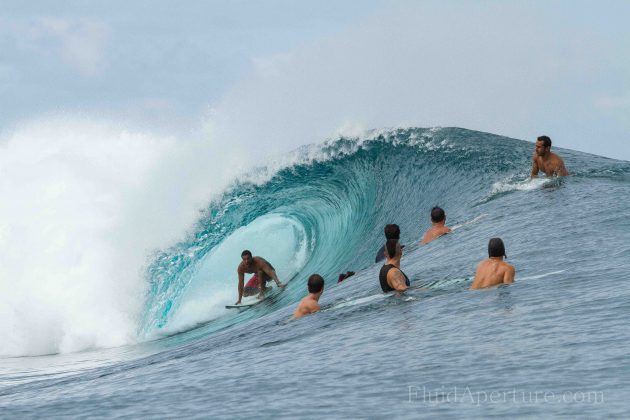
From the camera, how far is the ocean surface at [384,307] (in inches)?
236

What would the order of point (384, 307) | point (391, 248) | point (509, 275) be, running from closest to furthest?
1. point (509, 275)
2. point (384, 307)
3. point (391, 248)

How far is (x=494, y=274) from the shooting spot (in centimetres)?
998

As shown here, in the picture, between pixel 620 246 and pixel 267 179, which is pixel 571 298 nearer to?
→ pixel 620 246

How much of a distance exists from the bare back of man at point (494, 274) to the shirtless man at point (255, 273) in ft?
28.5

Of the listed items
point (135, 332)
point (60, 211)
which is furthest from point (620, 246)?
point (60, 211)

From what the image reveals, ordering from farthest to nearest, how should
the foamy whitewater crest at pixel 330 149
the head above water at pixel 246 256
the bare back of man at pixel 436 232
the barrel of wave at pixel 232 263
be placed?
the foamy whitewater crest at pixel 330 149 → the barrel of wave at pixel 232 263 → the head above water at pixel 246 256 → the bare back of man at pixel 436 232

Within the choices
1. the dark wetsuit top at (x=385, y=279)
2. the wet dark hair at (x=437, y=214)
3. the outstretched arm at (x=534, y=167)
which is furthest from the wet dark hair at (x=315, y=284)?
the outstretched arm at (x=534, y=167)

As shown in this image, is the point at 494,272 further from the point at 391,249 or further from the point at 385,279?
the point at 391,249

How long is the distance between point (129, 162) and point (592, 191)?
44.0 feet

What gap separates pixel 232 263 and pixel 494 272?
1401 cm

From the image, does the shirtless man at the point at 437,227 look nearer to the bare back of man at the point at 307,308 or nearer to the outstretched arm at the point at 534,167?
the outstretched arm at the point at 534,167

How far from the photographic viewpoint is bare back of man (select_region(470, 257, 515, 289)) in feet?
32.6

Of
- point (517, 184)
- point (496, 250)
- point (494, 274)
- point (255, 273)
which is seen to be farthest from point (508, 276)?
point (255, 273)

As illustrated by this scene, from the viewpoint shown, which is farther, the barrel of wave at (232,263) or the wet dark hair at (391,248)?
the barrel of wave at (232,263)
